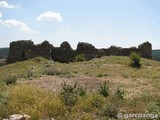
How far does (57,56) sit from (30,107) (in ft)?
110

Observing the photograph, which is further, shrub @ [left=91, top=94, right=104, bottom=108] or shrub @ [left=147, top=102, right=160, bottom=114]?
shrub @ [left=91, top=94, right=104, bottom=108]

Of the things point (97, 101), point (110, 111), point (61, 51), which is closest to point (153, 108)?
point (110, 111)

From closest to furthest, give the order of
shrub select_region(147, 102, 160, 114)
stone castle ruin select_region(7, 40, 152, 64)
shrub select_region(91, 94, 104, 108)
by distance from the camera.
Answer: shrub select_region(147, 102, 160, 114)
shrub select_region(91, 94, 104, 108)
stone castle ruin select_region(7, 40, 152, 64)

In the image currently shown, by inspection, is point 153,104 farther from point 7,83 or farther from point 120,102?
point 7,83

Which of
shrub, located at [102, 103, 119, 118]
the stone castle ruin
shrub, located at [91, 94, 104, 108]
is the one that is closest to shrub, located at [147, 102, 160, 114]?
shrub, located at [102, 103, 119, 118]

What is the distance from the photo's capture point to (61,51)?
45.5m

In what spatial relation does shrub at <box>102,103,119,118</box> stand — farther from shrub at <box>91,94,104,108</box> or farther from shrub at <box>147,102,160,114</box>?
shrub at <box>147,102,160,114</box>

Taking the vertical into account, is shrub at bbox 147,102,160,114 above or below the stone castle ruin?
below

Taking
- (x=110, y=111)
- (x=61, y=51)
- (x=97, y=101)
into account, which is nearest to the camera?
(x=110, y=111)

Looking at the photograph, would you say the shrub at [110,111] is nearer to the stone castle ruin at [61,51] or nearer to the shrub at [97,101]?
the shrub at [97,101]

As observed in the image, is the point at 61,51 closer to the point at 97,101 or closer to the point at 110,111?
the point at 97,101

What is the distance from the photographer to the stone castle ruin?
4391 cm

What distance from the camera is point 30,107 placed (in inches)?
478

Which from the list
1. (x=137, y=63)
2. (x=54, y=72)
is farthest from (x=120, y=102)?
(x=137, y=63)
